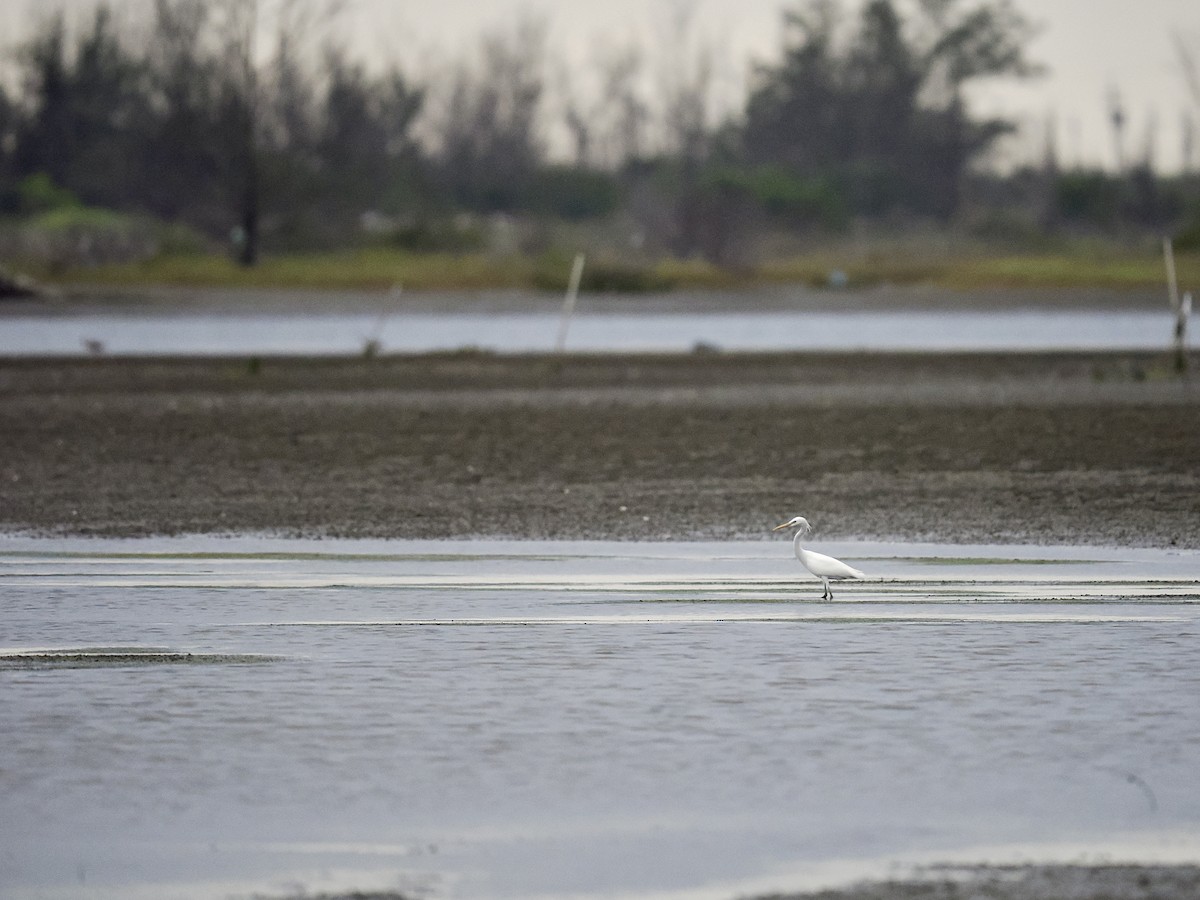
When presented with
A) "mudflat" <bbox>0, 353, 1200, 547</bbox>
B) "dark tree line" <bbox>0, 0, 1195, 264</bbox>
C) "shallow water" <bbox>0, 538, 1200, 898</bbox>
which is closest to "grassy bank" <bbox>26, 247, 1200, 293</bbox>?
"dark tree line" <bbox>0, 0, 1195, 264</bbox>

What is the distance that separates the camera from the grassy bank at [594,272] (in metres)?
68.8

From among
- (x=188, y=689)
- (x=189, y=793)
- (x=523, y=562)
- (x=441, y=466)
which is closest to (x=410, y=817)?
(x=189, y=793)

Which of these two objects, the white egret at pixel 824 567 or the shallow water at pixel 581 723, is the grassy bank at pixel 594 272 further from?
the white egret at pixel 824 567

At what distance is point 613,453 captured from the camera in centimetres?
2066

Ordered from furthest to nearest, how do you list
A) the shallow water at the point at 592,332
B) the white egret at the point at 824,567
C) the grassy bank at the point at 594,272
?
the grassy bank at the point at 594,272 → the shallow water at the point at 592,332 → the white egret at the point at 824,567

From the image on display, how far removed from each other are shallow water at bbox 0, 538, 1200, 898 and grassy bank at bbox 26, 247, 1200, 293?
180ft

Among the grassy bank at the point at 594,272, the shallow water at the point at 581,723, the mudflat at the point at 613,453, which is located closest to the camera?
the shallow water at the point at 581,723

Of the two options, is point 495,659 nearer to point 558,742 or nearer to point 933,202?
point 558,742

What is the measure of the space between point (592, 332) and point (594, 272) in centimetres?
1758

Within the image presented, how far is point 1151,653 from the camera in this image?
10.3 metres

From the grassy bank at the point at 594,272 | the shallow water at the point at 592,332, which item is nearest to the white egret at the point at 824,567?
the shallow water at the point at 592,332

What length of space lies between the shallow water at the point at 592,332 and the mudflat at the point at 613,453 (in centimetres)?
920

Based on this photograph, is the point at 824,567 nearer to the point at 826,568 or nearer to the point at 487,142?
the point at 826,568

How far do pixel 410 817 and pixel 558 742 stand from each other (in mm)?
1247
